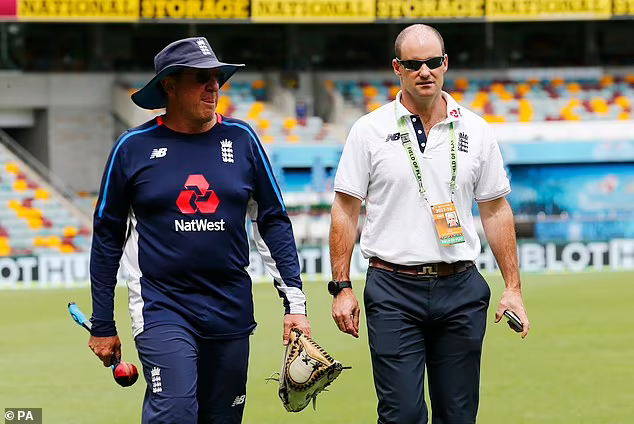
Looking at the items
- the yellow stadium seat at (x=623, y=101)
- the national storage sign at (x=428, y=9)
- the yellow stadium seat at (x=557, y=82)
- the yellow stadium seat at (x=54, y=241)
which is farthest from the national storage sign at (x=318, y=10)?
the yellow stadium seat at (x=54, y=241)

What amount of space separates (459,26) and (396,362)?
34.7 m

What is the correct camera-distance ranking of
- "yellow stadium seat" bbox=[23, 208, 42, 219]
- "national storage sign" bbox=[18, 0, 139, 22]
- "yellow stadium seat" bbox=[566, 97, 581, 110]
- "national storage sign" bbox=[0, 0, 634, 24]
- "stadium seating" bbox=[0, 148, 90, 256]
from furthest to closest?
"yellow stadium seat" bbox=[566, 97, 581, 110]
"national storage sign" bbox=[0, 0, 634, 24]
"national storage sign" bbox=[18, 0, 139, 22]
"yellow stadium seat" bbox=[23, 208, 42, 219]
"stadium seating" bbox=[0, 148, 90, 256]


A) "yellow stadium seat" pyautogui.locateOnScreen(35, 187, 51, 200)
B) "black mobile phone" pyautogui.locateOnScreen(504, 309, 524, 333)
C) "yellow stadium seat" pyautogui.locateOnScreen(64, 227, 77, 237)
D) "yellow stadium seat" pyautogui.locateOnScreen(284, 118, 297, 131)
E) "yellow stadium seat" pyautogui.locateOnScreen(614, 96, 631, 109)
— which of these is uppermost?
"yellow stadium seat" pyautogui.locateOnScreen(614, 96, 631, 109)

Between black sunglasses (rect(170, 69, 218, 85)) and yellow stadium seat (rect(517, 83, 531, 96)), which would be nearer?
black sunglasses (rect(170, 69, 218, 85))

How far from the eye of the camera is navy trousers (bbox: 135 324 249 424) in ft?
18.2

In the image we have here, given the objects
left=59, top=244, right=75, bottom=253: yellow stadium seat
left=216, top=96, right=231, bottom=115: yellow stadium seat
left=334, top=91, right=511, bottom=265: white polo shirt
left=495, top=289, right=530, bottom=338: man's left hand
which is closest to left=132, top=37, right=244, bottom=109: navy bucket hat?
left=334, top=91, right=511, bottom=265: white polo shirt

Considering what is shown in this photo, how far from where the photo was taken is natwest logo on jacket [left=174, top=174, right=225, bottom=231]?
19.0 ft

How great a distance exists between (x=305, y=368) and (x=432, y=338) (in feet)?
2.19

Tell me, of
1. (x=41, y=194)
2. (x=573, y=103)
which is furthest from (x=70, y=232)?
(x=573, y=103)

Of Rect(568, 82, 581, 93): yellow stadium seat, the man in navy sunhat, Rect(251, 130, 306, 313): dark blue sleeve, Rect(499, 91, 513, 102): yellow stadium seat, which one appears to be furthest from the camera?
Rect(568, 82, 581, 93): yellow stadium seat

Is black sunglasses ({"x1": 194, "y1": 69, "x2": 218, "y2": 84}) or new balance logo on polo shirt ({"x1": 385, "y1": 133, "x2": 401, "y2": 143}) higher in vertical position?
black sunglasses ({"x1": 194, "y1": 69, "x2": 218, "y2": 84})

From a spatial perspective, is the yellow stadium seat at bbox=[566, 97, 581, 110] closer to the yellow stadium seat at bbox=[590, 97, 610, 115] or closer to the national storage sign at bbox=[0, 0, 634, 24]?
the yellow stadium seat at bbox=[590, 97, 610, 115]

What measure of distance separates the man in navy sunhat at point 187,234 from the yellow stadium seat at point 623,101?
3222 cm

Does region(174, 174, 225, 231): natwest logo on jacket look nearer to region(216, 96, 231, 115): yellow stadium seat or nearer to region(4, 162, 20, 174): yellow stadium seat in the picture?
region(4, 162, 20, 174): yellow stadium seat
